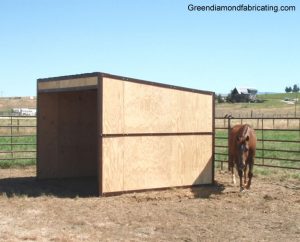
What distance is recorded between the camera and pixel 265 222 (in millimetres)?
8289

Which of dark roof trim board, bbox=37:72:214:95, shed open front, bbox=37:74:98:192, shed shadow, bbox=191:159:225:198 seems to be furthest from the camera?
shed open front, bbox=37:74:98:192

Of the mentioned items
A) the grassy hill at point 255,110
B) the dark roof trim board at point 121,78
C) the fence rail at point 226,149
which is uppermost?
the grassy hill at point 255,110

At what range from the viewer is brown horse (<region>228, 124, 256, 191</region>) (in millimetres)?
11336

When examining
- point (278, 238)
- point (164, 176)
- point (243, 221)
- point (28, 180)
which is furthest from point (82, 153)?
point (278, 238)

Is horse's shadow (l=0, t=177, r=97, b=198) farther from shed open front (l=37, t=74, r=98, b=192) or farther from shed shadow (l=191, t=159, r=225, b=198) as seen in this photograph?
shed shadow (l=191, t=159, r=225, b=198)

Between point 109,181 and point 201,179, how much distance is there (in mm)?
2843

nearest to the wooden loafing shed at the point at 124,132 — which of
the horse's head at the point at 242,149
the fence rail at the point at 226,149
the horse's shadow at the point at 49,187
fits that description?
the horse's shadow at the point at 49,187

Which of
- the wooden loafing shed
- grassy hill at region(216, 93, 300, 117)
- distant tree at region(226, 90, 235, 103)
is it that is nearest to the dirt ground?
the wooden loafing shed

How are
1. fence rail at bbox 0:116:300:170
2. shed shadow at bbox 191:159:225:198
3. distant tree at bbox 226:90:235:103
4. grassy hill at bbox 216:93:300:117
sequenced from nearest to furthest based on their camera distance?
1. shed shadow at bbox 191:159:225:198
2. fence rail at bbox 0:116:300:170
3. grassy hill at bbox 216:93:300:117
4. distant tree at bbox 226:90:235:103

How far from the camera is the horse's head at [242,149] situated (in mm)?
11297

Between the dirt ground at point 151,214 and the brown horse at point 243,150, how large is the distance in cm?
47

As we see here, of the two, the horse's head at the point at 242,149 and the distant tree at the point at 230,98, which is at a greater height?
the distant tree at the point at 230,98

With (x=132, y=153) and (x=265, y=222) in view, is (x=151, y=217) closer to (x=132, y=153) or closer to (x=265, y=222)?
(x=265, y=222)

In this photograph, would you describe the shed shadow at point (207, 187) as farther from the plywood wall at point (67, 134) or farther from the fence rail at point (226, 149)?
the plywood wall at point (67, 134)
